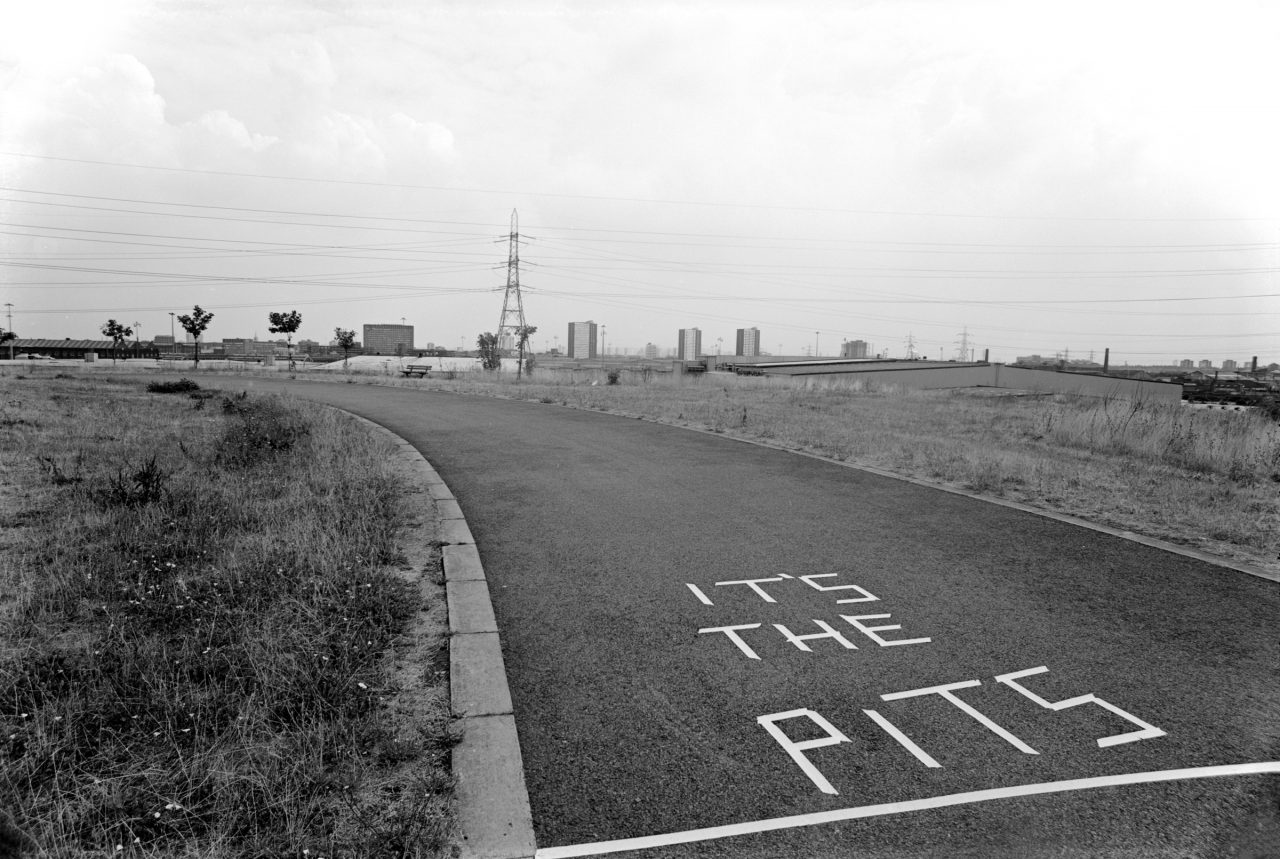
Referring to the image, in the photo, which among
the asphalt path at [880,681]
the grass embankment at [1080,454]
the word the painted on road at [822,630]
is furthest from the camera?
the grass embankment at [1080,454]

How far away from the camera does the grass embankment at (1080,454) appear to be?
7578mm

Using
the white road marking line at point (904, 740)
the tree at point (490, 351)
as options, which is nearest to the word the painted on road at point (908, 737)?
the white road marking line at point (904, 740)

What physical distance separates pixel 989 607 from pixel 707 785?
120 inches

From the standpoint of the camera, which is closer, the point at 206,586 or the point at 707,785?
the point at 707,785

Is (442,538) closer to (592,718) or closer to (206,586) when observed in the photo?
(206,586)

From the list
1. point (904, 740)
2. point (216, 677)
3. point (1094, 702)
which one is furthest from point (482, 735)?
point (1094, 702)

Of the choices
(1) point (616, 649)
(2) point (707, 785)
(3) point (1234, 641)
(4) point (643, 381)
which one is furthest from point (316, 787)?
(4) point (643, 381)

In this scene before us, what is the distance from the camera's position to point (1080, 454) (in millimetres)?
13867

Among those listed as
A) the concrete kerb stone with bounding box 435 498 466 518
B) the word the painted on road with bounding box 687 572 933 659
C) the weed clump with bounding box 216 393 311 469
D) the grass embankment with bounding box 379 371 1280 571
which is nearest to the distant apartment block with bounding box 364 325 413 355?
the grass embankment with bounding box 379 371 1280 571

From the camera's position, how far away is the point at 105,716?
10.5 ft

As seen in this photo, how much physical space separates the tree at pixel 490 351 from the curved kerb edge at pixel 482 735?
1961 inches

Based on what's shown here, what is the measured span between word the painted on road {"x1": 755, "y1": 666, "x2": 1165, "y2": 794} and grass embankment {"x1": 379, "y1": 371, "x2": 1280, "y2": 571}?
3.84 m

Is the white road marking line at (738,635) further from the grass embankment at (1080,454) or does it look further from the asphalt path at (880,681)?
the grass embankment at (1080,454)

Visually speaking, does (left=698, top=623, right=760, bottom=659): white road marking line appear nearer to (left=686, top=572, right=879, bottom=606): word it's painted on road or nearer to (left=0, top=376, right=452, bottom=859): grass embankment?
(left=686, top=572, right=879, bottom=606): word it's painted on road
